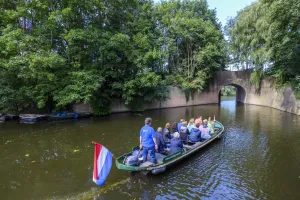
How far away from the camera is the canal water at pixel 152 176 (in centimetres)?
646

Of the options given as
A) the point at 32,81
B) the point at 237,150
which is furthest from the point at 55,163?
the point at 32,81

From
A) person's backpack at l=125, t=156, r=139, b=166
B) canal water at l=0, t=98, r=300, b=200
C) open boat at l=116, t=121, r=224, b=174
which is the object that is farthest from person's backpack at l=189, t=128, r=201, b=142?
person's backpack at l=125, t=156, r=139, b=166

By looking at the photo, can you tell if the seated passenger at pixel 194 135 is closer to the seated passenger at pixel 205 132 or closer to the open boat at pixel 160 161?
the open boat at pixel 160 161

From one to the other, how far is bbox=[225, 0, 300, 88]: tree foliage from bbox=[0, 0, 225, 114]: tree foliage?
3664 millimetres

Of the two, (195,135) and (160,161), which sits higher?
(195,135)

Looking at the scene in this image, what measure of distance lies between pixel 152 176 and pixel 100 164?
2193 millimetres

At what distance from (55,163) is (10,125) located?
10317 millimetres

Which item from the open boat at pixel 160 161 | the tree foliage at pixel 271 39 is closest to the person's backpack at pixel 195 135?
the open boat at pixel 160 161

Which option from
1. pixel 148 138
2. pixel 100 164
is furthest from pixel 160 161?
pixel 100 164

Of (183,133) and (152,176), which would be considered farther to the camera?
(183,133)

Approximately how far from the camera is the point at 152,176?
7.53 meters

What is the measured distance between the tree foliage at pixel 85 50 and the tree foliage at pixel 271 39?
366 cm

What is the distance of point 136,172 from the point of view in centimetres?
746

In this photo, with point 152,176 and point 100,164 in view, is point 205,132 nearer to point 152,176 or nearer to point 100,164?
point 152,176
